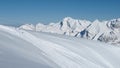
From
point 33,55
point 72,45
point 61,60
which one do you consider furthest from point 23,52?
point 72,45

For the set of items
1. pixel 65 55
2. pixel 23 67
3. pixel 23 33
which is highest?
pixel 23 33

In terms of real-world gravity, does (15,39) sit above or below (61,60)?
above

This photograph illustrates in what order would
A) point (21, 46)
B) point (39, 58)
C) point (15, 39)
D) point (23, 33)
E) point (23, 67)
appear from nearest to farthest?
point (23, 67) → point (39, 58) → point (21, 46) → point (15, 39) → point (23, 33)

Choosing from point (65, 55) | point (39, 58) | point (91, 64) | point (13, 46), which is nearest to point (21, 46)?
point (13, 46)

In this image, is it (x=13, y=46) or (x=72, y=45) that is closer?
(x=13, y=46)

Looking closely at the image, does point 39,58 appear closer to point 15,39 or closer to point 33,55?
point 33,55

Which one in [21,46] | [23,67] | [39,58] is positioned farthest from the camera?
[21,46]
